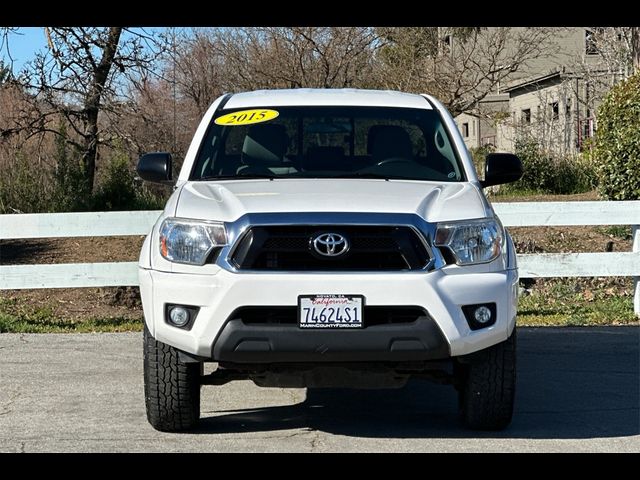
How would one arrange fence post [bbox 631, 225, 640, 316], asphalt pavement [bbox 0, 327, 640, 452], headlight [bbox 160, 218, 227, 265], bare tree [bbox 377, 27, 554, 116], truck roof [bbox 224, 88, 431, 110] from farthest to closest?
bare tree [bbox 377, 27, 554, 116] < fence post [bbox 631, 225, 640, 316] < truck roof [bbox 224, 88, 431, 110] < asphalt pavement [bbox 0, 327, 640, 452] < headlight [bbox 160, 218, 227, 265]

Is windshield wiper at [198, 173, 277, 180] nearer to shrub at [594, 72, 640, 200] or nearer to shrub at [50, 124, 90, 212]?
shrub at [594, 72, 640, 200]

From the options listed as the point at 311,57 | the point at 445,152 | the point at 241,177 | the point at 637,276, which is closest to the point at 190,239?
the point at 241,177

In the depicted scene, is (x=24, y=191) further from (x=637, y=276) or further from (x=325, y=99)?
(x=325, y=99)

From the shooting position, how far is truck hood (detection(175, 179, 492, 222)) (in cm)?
582

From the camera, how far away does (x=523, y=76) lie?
37.4 m

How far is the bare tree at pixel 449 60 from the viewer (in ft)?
81.4

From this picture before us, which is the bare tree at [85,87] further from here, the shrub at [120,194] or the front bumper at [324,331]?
the front bumper at [324,331]

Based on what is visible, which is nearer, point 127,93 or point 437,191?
point 437,191

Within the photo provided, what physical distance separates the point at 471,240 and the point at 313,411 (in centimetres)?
176

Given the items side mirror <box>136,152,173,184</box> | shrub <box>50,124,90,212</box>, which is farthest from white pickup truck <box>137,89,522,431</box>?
shrub <box>50,124,90,212</box>

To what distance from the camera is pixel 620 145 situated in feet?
48.8

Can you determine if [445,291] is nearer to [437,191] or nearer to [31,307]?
[437,191]
